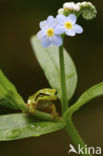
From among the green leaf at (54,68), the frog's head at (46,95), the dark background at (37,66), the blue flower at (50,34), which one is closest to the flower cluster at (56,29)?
the blue flower at (50,34)

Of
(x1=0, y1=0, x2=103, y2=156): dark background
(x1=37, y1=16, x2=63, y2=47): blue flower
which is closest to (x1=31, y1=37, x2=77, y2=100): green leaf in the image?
(x1=37, y1=16, x2=63, y2=47): blue flower

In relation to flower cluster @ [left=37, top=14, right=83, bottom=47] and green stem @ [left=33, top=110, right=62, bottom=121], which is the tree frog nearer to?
green stem @ [left=33, top=110, right=62, bottom=121]

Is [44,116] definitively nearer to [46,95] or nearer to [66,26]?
[46,95]

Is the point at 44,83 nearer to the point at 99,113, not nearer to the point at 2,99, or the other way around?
the point at 99,113

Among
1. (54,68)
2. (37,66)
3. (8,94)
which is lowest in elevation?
(37,66)

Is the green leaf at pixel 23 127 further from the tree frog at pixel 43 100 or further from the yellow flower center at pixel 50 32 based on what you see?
the yellow flower center at pixel 50 32

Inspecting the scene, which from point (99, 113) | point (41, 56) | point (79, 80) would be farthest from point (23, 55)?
point (41, 56)

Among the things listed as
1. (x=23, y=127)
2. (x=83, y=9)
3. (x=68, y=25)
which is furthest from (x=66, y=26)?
(x=23, y=127)
